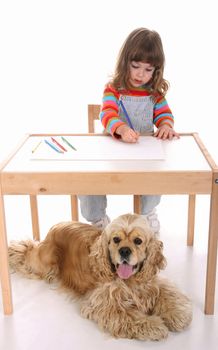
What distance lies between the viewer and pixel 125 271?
1.61 metres

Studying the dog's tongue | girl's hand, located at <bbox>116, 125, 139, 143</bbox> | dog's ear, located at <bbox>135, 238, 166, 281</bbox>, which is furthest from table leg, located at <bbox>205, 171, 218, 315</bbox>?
girl's hand, located at <bbox>116, 125, 139, 143</bbox>

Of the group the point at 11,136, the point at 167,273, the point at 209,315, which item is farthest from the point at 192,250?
the point at 11,136

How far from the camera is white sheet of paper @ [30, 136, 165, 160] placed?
165 cm

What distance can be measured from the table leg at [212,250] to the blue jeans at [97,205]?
0.48 metres

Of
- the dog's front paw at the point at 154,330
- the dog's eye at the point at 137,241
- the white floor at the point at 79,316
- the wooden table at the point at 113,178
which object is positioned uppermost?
the wooden table at the point at 113,178

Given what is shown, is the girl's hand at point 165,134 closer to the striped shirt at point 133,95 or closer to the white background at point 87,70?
the striped shirt at point 133,95

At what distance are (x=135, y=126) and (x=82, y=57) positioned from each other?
89 centimetres

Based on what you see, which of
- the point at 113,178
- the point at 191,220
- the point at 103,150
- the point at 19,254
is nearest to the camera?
the point at 113,178

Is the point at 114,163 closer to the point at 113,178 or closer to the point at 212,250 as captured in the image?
the point at 113,178

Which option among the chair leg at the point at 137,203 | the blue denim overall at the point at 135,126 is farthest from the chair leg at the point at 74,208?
the chair leg at the point at 137,203

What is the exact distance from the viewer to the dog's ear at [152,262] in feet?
5.24

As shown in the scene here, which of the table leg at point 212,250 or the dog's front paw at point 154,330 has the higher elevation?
the table leg at point 212,250

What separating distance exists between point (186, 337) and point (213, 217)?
0.42 m

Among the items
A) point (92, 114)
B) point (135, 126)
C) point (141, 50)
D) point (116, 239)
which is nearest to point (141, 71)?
point (141, 50)
